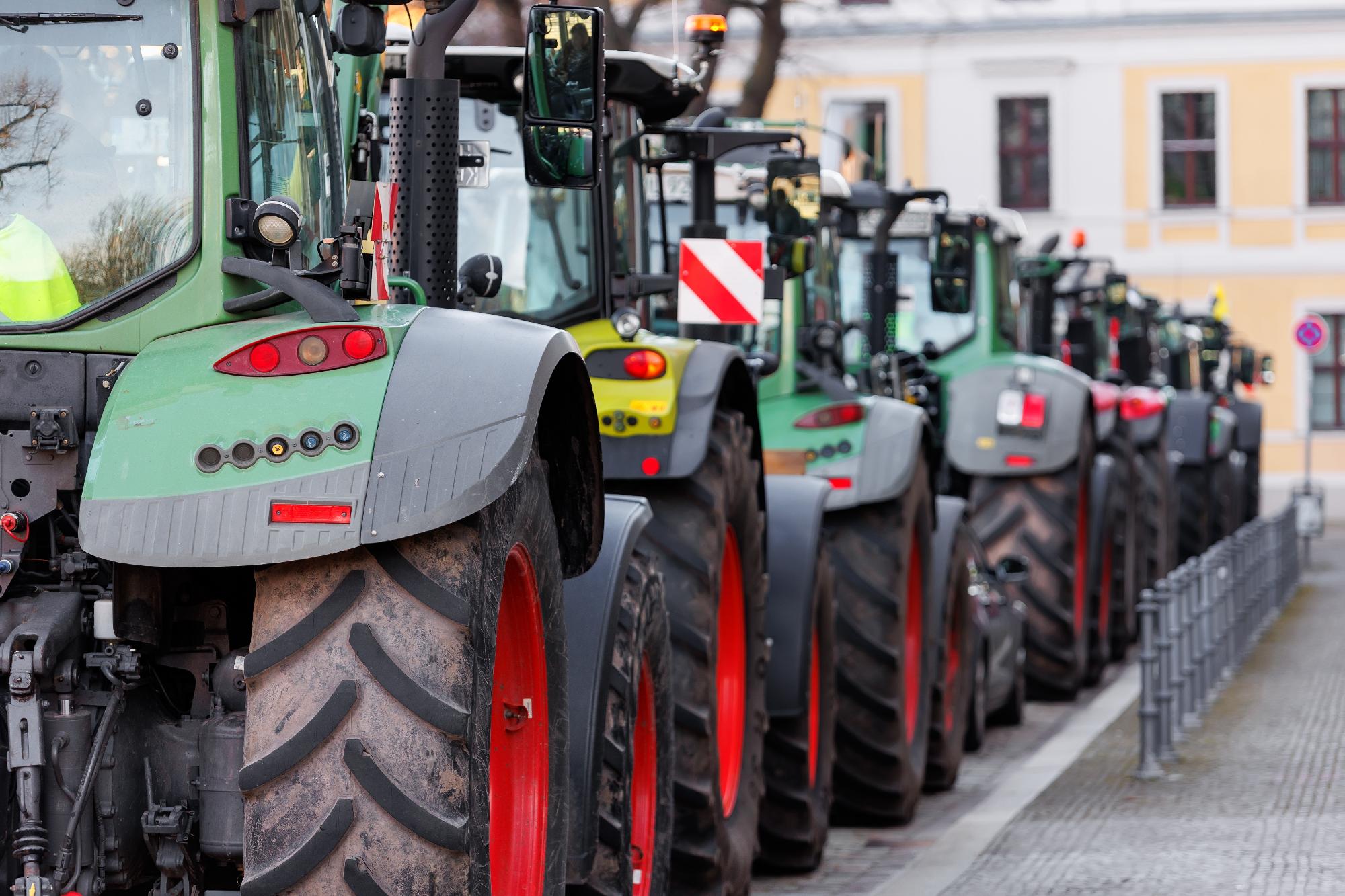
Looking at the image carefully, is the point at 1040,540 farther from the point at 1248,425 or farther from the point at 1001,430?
the point at 1248,425

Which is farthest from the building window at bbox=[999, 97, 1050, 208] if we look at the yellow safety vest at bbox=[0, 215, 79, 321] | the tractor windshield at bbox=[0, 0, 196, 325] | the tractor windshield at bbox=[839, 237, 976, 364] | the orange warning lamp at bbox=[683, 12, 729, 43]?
the yellow safety vest at bbox=[0, 215, 79, 321]

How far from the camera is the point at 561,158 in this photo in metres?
5.93

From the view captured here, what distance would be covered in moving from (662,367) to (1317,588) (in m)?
17.6

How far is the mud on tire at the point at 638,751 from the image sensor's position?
18.9 ft

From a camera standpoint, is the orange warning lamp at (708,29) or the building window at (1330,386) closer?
the orange warning lamp at (708,29)

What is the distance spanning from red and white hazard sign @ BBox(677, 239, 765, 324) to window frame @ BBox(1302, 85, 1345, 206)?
34235mm

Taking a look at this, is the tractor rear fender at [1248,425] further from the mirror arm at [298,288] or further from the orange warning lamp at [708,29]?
the mirror arm at [298,288]

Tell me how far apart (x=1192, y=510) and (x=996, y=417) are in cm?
884

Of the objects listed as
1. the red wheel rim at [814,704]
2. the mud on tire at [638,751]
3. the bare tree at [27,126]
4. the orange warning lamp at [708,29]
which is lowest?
the red wheel rim at [814,704]

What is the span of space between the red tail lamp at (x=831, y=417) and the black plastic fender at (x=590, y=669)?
4.22m

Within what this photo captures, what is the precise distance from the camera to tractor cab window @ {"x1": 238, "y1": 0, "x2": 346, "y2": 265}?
459 cm

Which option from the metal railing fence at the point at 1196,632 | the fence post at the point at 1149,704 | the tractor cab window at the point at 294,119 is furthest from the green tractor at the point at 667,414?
the metal railing fence at the point at 1196,632

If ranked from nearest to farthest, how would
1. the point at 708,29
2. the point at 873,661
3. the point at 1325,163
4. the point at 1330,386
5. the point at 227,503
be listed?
1. the point at 227,503
2. the point at 708,29
3. the point at 873,661
4. the point at 1330,386
5. the point at 1325,163

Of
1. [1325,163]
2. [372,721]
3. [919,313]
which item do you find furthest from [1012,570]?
[1325,163]
